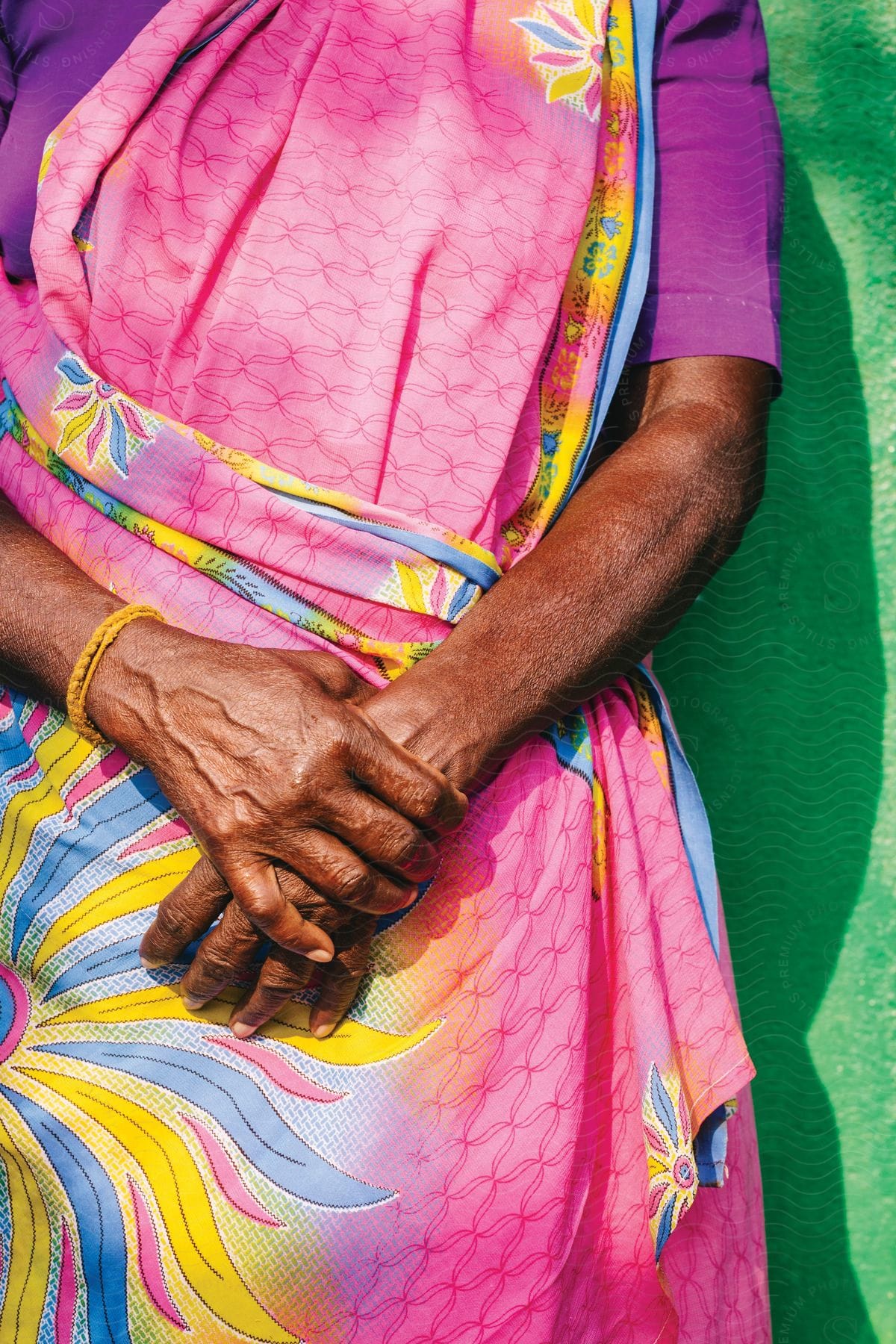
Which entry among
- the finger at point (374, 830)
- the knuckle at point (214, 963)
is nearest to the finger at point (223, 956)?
the knuckle at point (214, 963)

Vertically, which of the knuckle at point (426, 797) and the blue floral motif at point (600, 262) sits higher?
the blue floral motif at point (600, 262)

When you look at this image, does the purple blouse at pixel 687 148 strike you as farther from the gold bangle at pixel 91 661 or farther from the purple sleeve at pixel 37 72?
the gold bangle at pixel 91 661

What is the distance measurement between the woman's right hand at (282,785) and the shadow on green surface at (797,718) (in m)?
0.68

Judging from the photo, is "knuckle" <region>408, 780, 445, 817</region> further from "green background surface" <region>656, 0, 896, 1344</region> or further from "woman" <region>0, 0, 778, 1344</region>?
"green background surface" <region>656, 0, 896, 1344</region>

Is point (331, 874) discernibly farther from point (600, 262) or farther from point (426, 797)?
point (600, 262)

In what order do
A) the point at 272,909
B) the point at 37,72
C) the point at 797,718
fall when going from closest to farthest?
1. the point at 272,909
2. the point at 37,72
3. the point at 797,718

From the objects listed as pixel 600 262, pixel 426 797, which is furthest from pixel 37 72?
pixel 426 797

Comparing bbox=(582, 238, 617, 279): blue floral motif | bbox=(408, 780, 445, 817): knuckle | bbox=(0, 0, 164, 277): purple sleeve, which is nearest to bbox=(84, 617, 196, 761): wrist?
bbox=(408, 780, 445, 817): knuckle

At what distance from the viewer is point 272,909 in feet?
2.90

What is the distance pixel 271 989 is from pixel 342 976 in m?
0.06

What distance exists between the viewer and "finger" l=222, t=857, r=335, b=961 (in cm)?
89

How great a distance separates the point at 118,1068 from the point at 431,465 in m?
0.59

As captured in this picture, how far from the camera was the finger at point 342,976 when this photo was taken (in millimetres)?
934

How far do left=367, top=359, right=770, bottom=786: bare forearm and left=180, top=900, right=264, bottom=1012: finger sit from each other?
8.0 inches
